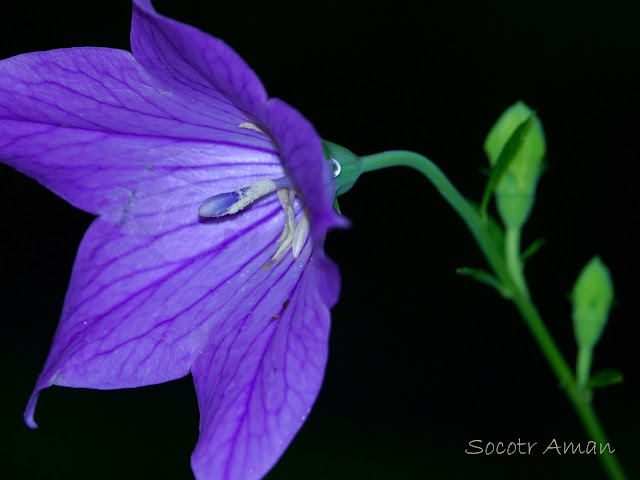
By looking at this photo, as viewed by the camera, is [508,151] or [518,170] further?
[518,170]

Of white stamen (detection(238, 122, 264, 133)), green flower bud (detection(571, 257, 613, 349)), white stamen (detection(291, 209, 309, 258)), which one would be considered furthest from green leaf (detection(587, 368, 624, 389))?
white stamen (detection(238, 122, 264, 133))

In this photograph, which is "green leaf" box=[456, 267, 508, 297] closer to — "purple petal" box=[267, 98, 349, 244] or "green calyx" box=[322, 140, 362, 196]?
"green calyx" box=[322, 140, 362, 196]

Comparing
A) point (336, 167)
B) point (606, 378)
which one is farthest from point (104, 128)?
point (606, 378)

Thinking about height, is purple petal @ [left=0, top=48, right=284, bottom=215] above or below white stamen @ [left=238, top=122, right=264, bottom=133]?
below

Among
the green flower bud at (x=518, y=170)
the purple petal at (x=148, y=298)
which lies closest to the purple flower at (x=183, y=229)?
the purple petal at (x=148, y=298)

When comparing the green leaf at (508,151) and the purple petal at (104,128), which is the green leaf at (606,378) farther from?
the purple petal at (104,128)

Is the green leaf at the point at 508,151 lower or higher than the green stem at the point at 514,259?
higher

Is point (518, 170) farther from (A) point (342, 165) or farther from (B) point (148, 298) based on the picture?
(B) point (148, 298)
